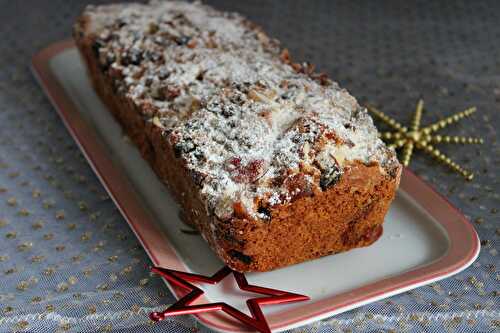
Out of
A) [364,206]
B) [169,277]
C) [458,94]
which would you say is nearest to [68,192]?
[169,277]

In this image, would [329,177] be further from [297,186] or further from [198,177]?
[198,177]

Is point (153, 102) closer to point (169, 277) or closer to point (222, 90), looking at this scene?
point (222, 90)

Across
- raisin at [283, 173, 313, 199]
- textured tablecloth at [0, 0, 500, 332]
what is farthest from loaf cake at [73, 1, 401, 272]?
textured tablecloth at [0, 0, 500, 332]

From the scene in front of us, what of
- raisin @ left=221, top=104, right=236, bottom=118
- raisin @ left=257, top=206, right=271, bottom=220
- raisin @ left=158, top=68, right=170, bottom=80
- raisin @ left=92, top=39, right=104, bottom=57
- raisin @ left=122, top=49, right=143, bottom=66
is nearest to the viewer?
raisin @ left=257, top=206, right=271, bottom=220

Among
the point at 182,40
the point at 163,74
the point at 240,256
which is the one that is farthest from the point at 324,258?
the point at 182,40

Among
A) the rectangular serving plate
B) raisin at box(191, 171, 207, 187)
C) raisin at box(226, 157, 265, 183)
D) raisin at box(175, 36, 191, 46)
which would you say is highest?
raisin at box(175, 36, 191, 46)

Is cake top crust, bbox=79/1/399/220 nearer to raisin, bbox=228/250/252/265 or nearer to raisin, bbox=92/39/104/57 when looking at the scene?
raisin, bbox=92/39/104/57

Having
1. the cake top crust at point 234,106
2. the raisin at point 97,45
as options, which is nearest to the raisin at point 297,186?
the cake top crust at point 234,106
